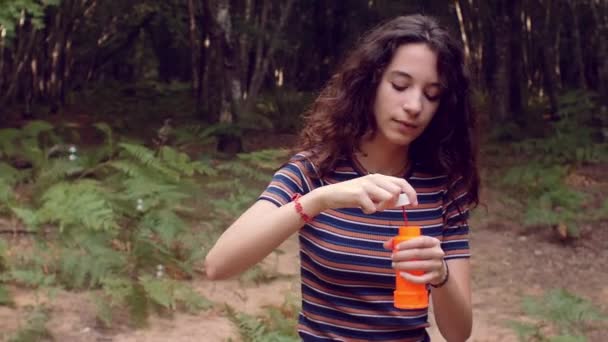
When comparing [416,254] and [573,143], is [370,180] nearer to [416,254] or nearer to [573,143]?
[416,254]

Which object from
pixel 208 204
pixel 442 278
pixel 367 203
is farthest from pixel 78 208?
pixel 367 203

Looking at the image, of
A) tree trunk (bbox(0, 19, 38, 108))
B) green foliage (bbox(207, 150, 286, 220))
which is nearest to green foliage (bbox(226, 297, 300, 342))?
green foliage (bbox(207, 150, 286, 220))

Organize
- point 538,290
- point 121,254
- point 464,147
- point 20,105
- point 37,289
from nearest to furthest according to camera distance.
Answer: point 464,147 → point 37,289 → point 121,254 → point 538,290 → point 20,105

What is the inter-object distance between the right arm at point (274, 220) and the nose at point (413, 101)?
1.07ft

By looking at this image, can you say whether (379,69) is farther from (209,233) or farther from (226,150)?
(226,150)

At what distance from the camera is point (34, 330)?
4.74m

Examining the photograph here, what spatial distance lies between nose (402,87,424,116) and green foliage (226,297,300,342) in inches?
104

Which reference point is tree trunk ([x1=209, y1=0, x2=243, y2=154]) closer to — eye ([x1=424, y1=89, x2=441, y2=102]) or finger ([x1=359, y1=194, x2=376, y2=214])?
eye ([x1=424, y1=89, x2=441, y2=102])

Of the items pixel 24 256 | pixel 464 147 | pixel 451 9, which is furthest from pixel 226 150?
pixel 451 9

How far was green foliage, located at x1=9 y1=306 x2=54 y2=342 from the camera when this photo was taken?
4648 mm

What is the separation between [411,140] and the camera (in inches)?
80.4

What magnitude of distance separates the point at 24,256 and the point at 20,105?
9.84 m

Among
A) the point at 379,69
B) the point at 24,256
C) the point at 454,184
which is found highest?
the point at 379,69

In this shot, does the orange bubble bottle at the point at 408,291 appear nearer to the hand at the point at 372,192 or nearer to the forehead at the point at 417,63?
the hand at the point at 372,192
